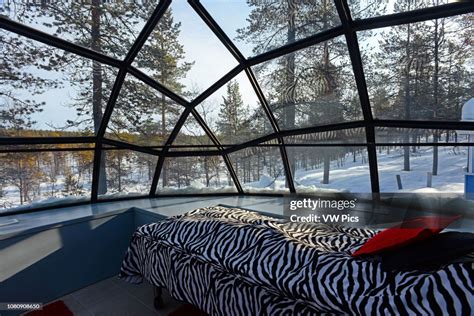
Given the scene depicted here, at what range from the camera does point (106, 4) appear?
9.43 ft

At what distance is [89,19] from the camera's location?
2930 mm

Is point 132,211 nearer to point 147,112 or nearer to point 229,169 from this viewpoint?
point 147,112

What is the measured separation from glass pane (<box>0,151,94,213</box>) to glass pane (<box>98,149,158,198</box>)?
0.24m

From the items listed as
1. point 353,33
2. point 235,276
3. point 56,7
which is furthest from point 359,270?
point 56,7

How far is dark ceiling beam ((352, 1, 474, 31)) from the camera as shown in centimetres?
222

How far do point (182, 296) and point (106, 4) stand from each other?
319cm

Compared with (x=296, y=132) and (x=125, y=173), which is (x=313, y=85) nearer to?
(x=296, y=132)

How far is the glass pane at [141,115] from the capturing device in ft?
12.7

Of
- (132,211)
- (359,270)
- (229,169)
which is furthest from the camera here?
(229,169)

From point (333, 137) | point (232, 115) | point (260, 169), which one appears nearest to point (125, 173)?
point (232, 115)

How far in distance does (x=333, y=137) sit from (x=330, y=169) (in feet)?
1.88

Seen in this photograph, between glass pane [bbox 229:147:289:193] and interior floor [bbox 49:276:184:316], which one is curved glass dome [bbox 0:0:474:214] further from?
interior floor [bbox 49:276:184:316]

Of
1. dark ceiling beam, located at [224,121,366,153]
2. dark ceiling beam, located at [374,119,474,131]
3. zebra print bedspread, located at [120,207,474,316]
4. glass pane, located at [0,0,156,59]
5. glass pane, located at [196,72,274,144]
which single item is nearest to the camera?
zebra print bedspread, located at [120,207,474,316]

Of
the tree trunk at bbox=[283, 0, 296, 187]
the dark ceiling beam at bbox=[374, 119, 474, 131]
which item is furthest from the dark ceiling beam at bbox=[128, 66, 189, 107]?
the dark ceiling beam at bbox=[374, 119, 474, 131]
